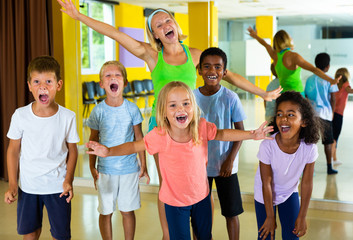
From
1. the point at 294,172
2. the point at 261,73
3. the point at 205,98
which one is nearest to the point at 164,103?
the point at 205,98

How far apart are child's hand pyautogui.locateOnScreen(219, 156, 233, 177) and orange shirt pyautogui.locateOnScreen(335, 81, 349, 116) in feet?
5.92

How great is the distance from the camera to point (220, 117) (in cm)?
249

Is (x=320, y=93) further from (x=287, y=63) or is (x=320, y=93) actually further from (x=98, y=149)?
(x=98, y=149)

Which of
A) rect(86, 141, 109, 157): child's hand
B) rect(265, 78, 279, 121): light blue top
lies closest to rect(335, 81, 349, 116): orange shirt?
Answer: rect(265, 78, 279, 121): light blue top

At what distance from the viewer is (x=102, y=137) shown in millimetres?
2652

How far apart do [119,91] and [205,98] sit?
1.83ft

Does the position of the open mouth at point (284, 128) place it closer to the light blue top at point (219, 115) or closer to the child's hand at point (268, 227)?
the light blue top at point (219, 115)

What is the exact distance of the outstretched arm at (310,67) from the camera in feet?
12.3

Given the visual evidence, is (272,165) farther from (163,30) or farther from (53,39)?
(53,39)

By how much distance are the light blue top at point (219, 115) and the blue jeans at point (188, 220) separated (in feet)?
1.13

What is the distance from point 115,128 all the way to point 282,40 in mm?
1971

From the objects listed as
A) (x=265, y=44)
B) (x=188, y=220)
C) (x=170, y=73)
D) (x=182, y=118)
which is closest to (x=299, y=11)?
(x=265, y=44)

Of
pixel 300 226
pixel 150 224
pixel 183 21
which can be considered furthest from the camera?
pixel 183 21

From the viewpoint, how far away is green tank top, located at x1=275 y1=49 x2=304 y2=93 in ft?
12.5
